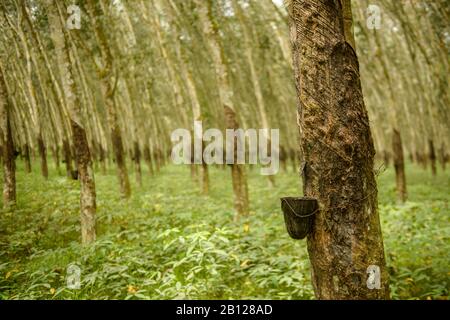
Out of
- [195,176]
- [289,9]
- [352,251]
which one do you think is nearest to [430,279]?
[352,251]

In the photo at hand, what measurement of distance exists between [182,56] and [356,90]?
33.9ft

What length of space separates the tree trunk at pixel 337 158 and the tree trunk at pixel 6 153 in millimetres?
6097

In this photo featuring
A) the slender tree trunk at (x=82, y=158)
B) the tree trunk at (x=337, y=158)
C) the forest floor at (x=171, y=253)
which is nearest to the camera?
the tree trunk at (x=337, y=158)

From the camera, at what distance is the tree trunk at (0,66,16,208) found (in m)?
6.66

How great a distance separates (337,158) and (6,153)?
6836mm

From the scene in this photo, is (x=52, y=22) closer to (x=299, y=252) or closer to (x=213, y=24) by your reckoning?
(x=213, y=24)

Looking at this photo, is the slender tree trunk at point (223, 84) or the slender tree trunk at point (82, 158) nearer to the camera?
the slender tree trunk at point (82, 158)

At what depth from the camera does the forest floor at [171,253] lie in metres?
4.70

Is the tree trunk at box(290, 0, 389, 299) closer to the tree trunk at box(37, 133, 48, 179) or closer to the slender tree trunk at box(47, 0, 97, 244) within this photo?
the slender tree trunk at box(47, 0, 97, 244)

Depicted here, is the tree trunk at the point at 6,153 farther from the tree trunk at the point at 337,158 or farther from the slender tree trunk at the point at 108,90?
the tree trunk at the point at 337,158

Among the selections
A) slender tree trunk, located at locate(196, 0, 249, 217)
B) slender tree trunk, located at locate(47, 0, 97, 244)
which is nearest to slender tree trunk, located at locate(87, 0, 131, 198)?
slender tree trunk, located at locate(196, 0, 249, 217)

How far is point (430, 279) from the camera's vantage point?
4.98m

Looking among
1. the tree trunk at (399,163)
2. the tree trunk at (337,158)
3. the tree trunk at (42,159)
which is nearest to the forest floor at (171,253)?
the tree trunk at (42,159)

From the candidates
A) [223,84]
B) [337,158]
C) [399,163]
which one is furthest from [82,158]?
[399,163]
